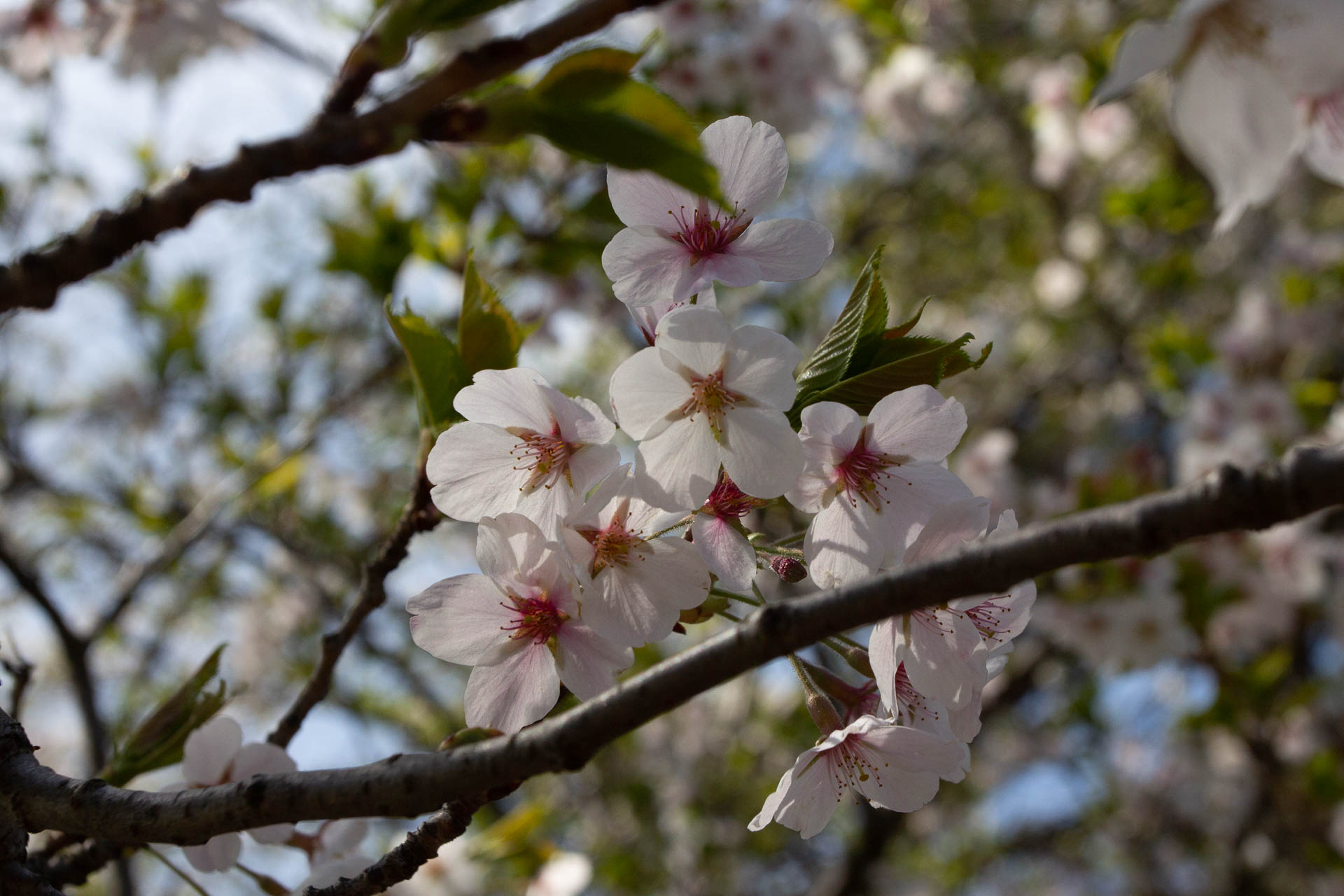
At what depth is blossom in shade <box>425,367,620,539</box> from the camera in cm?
93

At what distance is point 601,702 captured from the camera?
66cm

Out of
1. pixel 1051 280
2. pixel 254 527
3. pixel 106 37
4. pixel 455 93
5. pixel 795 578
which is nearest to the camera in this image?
pixel 455 93

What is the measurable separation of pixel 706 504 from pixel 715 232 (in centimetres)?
29

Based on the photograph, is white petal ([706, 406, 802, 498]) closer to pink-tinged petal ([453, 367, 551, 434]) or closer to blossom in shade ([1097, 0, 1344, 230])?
pink-tinged petal ([453, 367, 551, 434])

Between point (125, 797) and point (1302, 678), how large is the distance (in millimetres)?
5515

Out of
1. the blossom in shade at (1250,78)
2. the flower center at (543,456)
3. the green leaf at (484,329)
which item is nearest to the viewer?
the blossom in shade at (1250,78)

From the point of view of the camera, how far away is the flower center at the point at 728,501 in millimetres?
966

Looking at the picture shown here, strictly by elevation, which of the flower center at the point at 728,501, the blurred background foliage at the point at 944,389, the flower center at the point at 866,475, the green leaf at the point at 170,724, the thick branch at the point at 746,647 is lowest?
the blurred background foliage at the point at 944,389

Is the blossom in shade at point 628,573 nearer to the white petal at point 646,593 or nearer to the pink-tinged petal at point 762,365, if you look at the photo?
the white petal at point 646,593

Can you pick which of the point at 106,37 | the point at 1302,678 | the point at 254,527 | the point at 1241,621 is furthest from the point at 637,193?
the point at 1302,678

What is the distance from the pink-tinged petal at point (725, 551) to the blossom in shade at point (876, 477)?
7 centimetres

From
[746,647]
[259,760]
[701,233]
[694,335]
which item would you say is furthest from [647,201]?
[259,760]

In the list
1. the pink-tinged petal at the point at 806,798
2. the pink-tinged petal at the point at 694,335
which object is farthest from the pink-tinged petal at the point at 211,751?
the pink-tinged petal at the point at 694,335

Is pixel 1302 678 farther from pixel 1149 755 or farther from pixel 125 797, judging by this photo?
pixel 125 797
